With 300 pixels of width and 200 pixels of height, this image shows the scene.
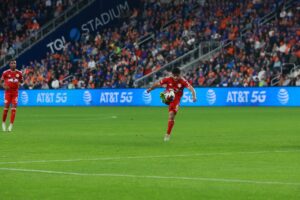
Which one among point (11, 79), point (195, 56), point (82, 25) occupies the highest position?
point (82, 25)

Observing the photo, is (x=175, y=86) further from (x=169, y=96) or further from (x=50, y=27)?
(x=50, y=27)

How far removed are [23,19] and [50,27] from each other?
2184 millimetres

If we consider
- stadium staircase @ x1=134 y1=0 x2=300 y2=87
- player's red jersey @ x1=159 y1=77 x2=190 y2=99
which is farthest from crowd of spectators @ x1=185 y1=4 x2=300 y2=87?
player's red jersey @ x1=159 y1=77 x2=190 y2=99

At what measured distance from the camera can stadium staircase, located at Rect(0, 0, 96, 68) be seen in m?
65.6

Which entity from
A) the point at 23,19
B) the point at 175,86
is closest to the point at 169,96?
the point at 175,86

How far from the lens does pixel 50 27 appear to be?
66.5 m

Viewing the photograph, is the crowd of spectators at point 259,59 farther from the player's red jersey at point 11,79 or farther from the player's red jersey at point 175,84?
the player's red jersey at point 175,84

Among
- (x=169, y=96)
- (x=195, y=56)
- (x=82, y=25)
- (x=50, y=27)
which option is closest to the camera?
(x=169, y=96)

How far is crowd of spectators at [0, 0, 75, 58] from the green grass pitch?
37229 mm

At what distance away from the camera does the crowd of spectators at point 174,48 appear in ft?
162

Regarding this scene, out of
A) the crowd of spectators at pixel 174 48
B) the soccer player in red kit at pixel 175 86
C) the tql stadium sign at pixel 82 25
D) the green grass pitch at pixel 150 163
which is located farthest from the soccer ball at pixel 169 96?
the tql stadium sign at pixel 82 25

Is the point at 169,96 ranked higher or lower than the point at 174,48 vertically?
lower

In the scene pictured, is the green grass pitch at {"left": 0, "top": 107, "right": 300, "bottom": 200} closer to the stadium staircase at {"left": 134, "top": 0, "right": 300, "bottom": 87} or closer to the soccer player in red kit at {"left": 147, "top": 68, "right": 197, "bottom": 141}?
the soccer player in red kit at {"left": 147, "top": 68, "right": 197, "bottom": 141}

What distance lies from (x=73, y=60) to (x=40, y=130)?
3239cm
